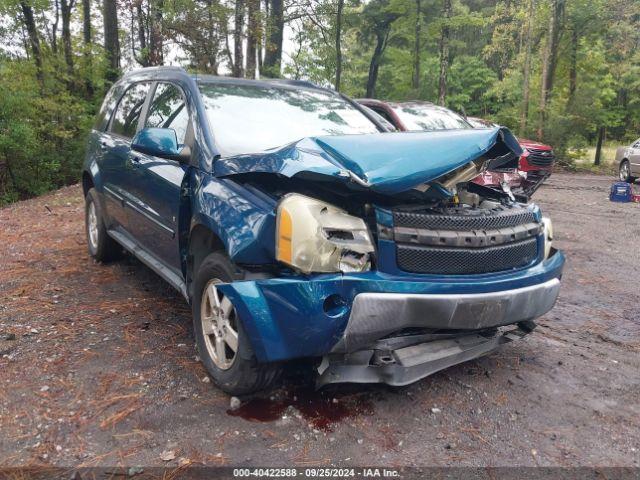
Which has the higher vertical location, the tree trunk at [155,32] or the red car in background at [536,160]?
the tree trunk at [155,32]

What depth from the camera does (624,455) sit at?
2.62 meters

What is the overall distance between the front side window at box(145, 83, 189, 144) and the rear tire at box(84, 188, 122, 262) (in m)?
1.50

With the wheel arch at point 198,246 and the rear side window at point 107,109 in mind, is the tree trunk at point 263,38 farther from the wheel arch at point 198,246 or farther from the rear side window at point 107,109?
the wheel arch at point 198,246

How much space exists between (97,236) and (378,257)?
391cm

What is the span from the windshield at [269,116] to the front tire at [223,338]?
2.59 ft

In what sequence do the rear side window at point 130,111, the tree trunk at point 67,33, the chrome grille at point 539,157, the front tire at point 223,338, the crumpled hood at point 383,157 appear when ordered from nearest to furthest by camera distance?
the crumpled hood at point 383,157 < the front tire at point 223,338 < the rear side window at point 130,111 < the chrome grille at point 539,157 < the tree trunk at point 67,33

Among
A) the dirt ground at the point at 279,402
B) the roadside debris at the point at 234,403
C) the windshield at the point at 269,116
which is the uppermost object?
the windshield at the point at 269,116

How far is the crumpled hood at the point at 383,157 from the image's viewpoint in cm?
262

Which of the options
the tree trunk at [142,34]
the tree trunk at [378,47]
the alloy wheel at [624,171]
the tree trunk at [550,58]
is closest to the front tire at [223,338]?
the tree trunk at [142,34]

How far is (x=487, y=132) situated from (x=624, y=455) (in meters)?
1.75

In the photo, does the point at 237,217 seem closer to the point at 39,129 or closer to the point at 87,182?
the point at 87,182

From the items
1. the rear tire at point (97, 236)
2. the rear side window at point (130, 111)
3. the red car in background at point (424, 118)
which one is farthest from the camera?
the red car in background at point (424, 118)

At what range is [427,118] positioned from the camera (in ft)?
29.6

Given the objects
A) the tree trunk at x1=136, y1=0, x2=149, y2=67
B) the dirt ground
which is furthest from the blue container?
the tree trunk at x1=136, y1=0, x2=149, y2=67
